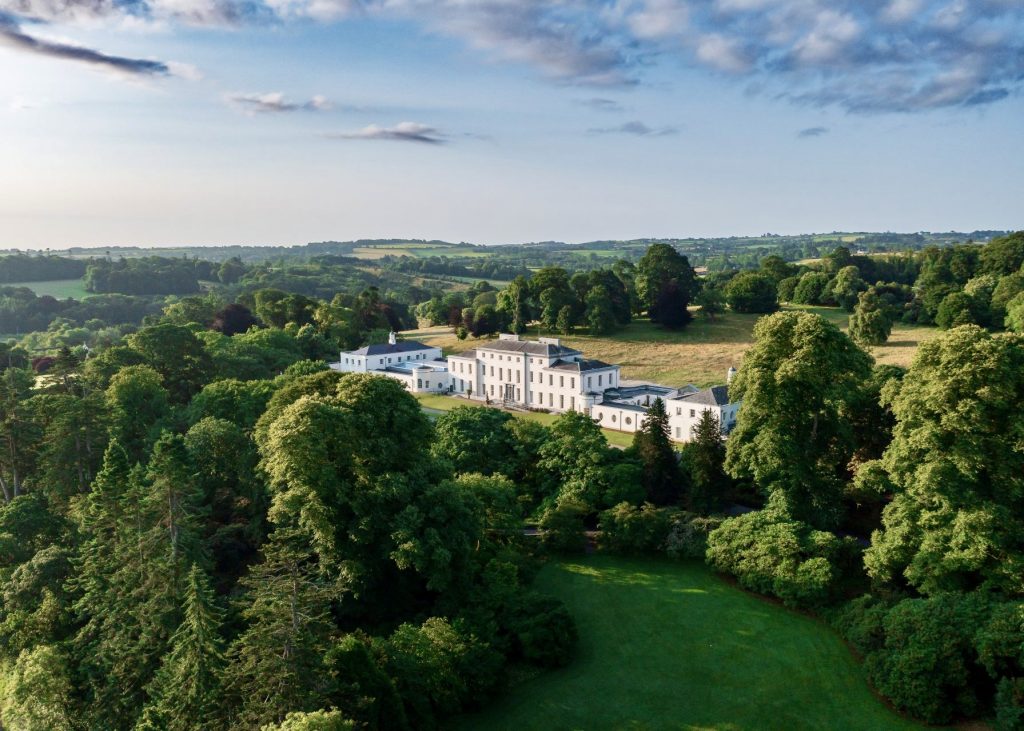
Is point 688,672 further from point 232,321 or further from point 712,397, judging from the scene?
point 232,321

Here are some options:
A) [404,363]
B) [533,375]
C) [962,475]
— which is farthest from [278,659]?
[404,363]

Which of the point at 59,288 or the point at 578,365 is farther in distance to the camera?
the point at 59,288

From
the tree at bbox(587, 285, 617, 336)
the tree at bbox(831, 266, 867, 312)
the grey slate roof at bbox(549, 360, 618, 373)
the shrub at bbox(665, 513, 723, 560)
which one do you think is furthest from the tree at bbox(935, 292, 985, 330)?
the shrub at bbox(665, 513, 723, 560)

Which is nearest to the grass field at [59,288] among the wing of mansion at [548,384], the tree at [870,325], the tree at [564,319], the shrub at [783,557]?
the wing of mansion at [548,384]

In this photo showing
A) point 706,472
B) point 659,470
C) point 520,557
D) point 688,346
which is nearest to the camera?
point 520,557

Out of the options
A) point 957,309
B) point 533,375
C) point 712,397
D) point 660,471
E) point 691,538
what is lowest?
point 691,538

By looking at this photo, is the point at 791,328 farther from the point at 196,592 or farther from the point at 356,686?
the point at 196,592

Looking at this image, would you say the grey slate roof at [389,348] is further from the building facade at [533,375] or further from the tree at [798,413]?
the tree at [798,413]
